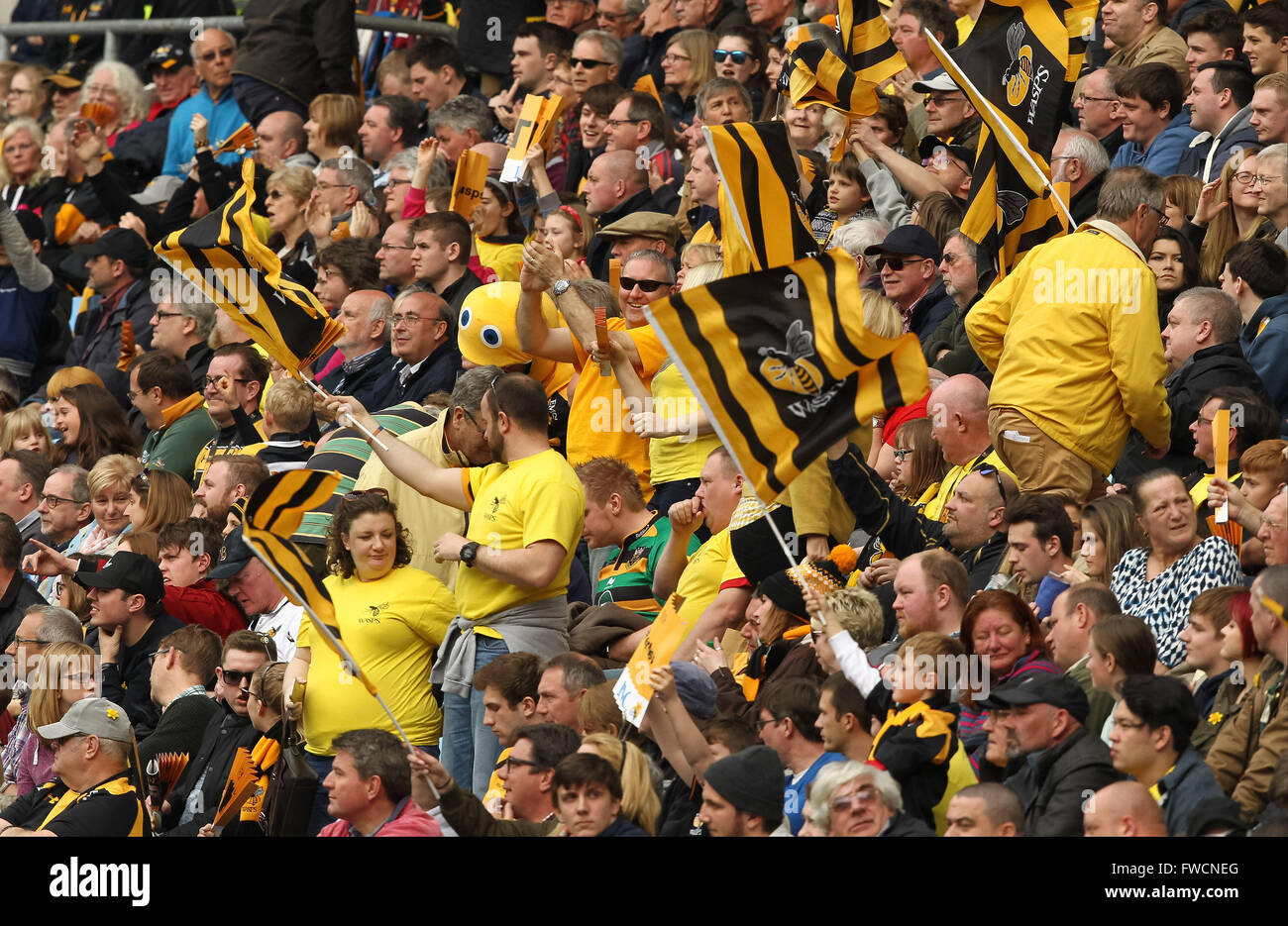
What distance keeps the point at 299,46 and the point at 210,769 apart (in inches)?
324

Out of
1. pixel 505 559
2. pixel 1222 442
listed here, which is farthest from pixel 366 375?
pixel 1222 442

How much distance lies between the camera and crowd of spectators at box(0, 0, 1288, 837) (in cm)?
707

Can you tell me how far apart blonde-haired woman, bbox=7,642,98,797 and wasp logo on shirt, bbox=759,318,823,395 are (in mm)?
3774

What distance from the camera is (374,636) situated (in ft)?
28.8

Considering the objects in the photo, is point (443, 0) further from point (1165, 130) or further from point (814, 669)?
point (814, 669)

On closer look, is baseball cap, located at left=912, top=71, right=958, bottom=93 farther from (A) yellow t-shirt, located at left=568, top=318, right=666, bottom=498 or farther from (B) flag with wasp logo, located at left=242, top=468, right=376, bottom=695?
(B) flag with wasp logo, located at left=242, top=468, right=376, bottom=695

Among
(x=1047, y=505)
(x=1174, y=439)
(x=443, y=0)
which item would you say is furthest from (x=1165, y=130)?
(x=443, y=0)

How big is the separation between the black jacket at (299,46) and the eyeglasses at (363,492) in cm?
727

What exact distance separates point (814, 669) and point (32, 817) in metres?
3.32

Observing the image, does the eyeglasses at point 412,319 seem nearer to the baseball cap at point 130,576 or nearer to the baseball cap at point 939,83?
the baseball cap at point 130,576

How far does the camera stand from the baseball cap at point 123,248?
1483 centimetres

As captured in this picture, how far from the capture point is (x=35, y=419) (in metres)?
13.0

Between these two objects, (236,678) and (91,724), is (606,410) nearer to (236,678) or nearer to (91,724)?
(236,678)

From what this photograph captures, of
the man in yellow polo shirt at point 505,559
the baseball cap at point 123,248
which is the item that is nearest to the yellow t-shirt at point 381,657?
the man in yellow polo shirt at point 505,559
